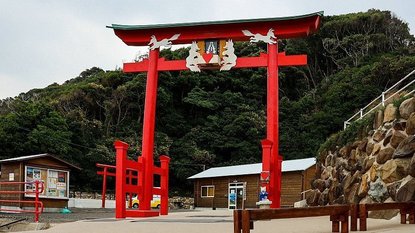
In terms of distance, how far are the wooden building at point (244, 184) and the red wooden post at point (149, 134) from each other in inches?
535

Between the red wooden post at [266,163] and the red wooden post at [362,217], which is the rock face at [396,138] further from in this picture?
the red wooden post at [266,163]

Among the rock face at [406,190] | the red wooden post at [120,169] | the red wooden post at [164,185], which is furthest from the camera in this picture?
the red wooden post at [164,185]

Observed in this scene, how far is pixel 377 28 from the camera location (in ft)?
151

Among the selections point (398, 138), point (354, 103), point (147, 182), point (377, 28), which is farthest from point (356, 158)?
point (377, 28)

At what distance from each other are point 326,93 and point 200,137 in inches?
464

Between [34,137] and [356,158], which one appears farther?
[34,137]

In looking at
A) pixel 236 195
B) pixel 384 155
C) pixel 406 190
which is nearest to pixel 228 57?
pixel 384 155

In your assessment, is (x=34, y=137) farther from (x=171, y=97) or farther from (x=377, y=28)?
(x=377, y=28)

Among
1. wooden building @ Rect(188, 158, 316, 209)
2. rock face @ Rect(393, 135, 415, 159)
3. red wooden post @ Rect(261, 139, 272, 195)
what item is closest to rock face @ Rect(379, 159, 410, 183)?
rock face @ Rect(393, 135, 415, 159)

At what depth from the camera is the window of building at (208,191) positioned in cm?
3149

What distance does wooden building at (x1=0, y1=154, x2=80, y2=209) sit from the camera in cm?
1845

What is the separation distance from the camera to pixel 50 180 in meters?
19.9

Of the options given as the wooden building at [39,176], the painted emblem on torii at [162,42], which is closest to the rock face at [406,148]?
the painted emblem on torii at [162,42]

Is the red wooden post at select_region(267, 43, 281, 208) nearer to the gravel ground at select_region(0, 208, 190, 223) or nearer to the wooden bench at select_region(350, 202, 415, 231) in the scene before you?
the wooden bench at select_region(350, 202, 415, 231)
